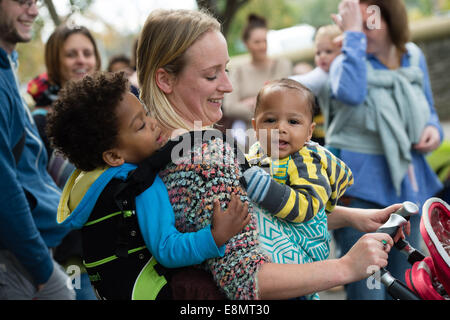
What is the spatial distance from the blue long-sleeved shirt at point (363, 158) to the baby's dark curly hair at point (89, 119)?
1403mm

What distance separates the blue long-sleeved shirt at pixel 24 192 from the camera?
2.12 metres

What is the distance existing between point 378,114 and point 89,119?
170cm

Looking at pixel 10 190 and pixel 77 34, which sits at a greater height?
pixel 77 34

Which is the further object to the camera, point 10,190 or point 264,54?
point 264,54

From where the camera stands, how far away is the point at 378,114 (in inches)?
101

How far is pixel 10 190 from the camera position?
6.93 ft

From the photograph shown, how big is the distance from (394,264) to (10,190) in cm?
197

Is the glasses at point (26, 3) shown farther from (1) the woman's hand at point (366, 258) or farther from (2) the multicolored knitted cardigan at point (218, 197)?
(1) the woman's hand at point (366, 258)

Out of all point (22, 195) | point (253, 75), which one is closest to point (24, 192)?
point (22, 195)

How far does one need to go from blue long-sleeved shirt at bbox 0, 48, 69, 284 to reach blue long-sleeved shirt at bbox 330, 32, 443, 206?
1.63 m

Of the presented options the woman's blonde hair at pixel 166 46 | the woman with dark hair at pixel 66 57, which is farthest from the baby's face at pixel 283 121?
the woman with dark hair at pixel 66 57

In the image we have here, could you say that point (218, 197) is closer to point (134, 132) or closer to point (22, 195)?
point (134, 132)
